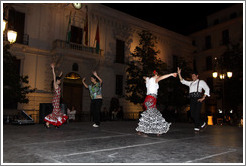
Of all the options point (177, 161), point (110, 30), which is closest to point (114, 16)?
point (110, 30)

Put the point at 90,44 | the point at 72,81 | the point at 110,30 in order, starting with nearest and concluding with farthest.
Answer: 1. the point at 72,81
2. the point at 90,44
3. the point at 110,30

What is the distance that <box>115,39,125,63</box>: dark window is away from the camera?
24.5 metres

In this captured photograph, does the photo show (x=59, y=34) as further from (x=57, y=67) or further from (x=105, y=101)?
(x=105, y=101)

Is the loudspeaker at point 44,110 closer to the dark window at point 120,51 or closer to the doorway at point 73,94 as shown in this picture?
the doorway at point 73,94

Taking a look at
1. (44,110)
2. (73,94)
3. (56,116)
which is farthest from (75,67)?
(56,116)

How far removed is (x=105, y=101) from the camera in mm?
22266

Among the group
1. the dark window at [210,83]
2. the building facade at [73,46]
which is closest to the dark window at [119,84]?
the building facade at [73,46]

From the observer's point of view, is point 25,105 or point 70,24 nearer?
point 25,105

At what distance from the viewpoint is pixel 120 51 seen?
24.8 meters

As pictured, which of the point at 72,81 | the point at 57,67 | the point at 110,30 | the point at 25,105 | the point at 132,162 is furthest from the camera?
the point at 110,30

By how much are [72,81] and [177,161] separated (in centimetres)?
1839

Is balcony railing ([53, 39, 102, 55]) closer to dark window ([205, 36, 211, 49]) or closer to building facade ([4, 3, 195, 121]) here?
building facade ([4, 3, 195, 121])

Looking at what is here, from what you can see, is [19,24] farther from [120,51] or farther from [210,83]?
[210,83]

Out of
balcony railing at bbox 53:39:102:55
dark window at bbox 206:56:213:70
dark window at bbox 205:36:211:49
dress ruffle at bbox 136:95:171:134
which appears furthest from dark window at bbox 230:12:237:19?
dress ruffle at bbox 136:95:171:134
